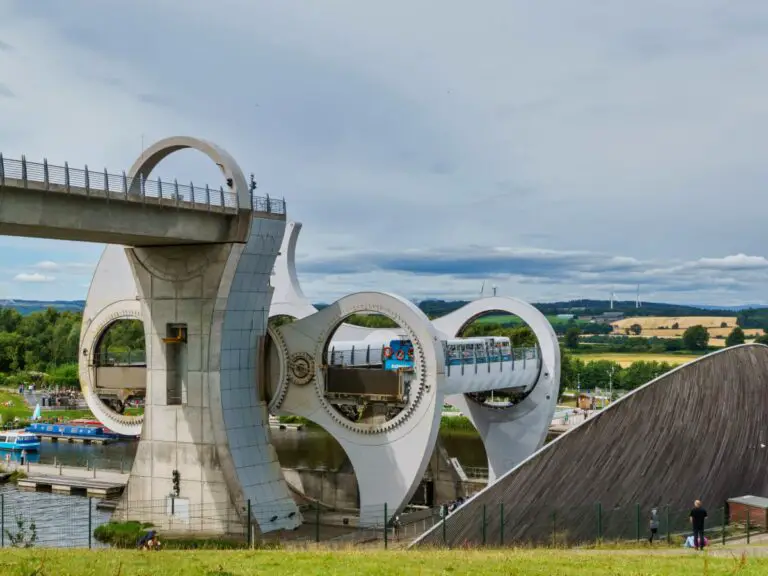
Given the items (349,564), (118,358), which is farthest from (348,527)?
(349,564)

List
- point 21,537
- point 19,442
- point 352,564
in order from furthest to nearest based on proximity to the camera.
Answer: point 19,442 < point 21,537 < point 352,564

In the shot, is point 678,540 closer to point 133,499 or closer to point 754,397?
point 754,397

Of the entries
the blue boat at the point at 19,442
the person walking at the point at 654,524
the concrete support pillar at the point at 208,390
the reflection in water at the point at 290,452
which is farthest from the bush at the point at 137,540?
the blue boat at the point at 19,442

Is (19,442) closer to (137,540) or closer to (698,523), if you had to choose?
(137,540)

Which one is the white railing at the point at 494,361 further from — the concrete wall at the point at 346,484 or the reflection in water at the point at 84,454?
the reflection in water at the point at 84,454

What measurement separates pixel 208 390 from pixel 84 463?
83.5 feet

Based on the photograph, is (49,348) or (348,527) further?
(49,348)

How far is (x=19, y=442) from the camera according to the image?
59188mm

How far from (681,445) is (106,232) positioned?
16811 mm

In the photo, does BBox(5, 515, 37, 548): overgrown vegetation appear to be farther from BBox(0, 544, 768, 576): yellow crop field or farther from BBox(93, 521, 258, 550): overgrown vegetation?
BBox(0, 544, 768, 576): yellow crop field

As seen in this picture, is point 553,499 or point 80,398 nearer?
point 553,499

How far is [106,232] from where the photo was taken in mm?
26906

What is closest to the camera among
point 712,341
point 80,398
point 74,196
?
point 74,196

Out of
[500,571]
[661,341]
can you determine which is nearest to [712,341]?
[661,341]
